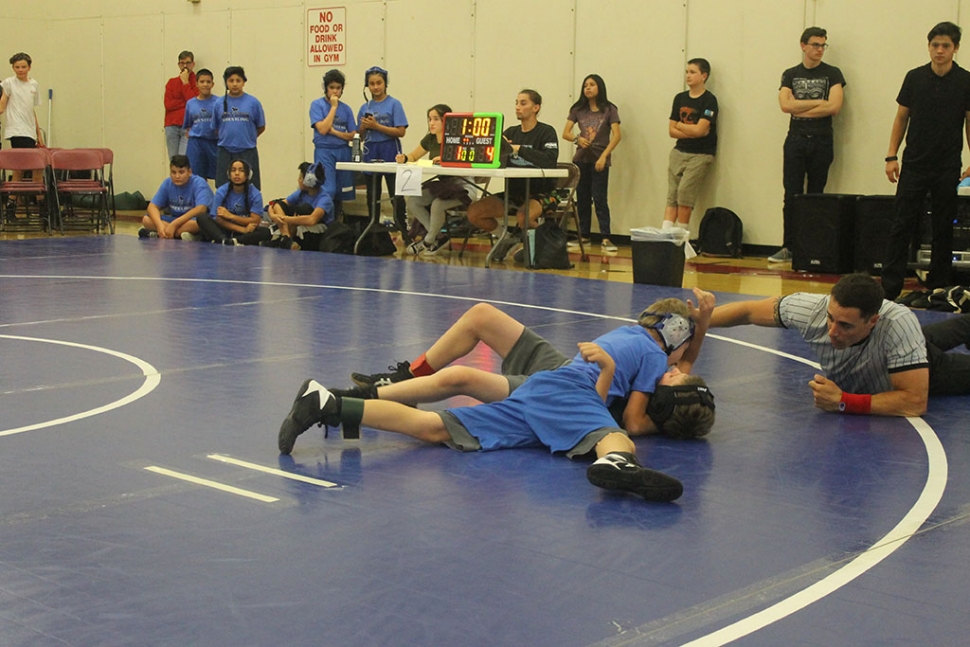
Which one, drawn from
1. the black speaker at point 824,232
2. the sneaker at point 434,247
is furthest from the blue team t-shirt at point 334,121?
the black speaker at point 824,232

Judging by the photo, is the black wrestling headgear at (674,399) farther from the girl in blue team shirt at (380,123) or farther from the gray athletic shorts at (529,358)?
the girl in blue team shirt at (380,123)

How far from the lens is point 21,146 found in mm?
15875

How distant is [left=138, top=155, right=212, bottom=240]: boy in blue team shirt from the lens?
12.4 metres

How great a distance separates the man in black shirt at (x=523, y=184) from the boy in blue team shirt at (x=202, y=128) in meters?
3.92

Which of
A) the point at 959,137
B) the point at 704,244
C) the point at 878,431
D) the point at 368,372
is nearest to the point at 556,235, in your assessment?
the point at 704,244

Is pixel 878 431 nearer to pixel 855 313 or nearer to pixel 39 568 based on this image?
pixel 855 313

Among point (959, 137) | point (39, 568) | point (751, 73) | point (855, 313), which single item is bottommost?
point (39, 568)

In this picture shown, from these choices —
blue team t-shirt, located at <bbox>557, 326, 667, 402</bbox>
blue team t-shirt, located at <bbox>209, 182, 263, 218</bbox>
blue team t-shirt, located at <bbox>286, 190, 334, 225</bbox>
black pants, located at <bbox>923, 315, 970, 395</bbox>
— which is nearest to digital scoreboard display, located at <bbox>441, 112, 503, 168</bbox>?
→ blue team t-shirt, located at <bbox>286, 190, 334, 225</bbox>

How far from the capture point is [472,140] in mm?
11078

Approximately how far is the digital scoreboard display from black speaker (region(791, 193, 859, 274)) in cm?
281

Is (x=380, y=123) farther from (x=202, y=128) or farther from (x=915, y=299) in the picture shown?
(x=915, y=299)

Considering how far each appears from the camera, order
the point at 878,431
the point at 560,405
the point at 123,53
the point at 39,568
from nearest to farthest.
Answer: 1. the point at 39,568
2. the point at 560,405
3. the point at 878,431
4. the point at 123,53

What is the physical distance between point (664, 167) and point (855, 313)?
337 inches

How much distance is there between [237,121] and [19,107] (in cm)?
436
